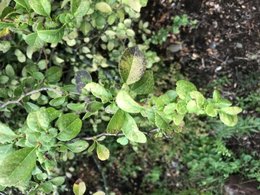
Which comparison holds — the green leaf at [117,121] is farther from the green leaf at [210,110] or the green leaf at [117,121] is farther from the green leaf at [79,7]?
the green leaf at [79,7]

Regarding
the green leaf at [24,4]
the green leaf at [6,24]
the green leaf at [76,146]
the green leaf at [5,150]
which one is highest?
the green leaf at [24,4]

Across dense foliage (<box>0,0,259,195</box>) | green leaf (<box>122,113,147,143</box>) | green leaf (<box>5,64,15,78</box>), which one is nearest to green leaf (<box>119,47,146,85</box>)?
dense foliage (<box>0,0,259,195</box>)

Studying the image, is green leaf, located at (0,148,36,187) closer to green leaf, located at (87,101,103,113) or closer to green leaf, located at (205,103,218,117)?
green leaf, located at (87,101,103,113)

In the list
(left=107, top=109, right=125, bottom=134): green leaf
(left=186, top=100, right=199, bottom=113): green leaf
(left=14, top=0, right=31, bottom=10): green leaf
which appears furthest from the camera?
(left=14, top=0, right=31, bottom=10): green leaf

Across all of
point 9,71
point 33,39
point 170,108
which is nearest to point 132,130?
point 170,108

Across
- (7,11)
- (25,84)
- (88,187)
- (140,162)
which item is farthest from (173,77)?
(7,11)

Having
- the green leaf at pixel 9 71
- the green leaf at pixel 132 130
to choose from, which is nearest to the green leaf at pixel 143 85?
the green leaf at pixel 132 130

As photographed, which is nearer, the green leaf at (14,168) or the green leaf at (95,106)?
the green leaf at (14,168)

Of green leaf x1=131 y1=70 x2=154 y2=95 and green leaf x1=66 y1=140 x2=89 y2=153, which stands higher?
green leaf x1=131 y1=70 x2=154 y2=95
